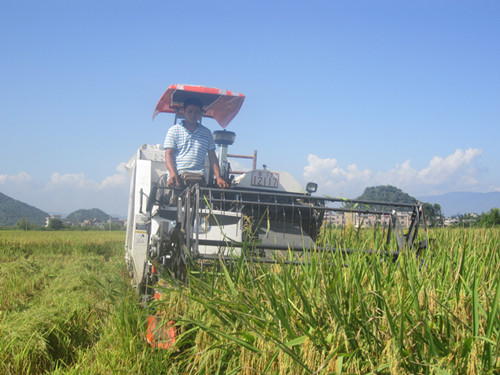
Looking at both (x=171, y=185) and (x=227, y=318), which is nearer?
(x=227, y=318)

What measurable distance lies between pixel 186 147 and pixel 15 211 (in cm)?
16407

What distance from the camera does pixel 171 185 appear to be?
23.0 ft

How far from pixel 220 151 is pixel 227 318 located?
17.4ft

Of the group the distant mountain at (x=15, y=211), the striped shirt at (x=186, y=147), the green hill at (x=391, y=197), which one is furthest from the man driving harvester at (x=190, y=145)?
the distant mountain at (x=15, y=211)

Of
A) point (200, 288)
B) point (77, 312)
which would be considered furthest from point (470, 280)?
point (77, 312)

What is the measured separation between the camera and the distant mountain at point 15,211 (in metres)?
149

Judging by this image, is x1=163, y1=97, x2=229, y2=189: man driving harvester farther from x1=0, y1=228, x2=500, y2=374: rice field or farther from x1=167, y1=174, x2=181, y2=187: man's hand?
x1=0, y1=228, x2=500, y2=374: rice field

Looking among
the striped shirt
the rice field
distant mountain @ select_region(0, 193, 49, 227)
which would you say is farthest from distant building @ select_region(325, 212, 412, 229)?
distant mountain @ select_region(0, 193, 49, 227)

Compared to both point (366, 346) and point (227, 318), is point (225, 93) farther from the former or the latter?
point (366, 346)

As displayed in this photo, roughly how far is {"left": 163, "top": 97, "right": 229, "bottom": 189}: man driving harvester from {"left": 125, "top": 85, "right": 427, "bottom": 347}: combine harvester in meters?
0.31

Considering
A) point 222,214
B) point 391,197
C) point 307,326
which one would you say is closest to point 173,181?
point 222,214

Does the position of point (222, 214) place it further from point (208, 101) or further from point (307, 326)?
point (208, 101)

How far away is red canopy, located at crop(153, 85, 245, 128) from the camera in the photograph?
26.9 feet

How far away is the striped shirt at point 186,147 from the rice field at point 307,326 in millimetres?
3117
